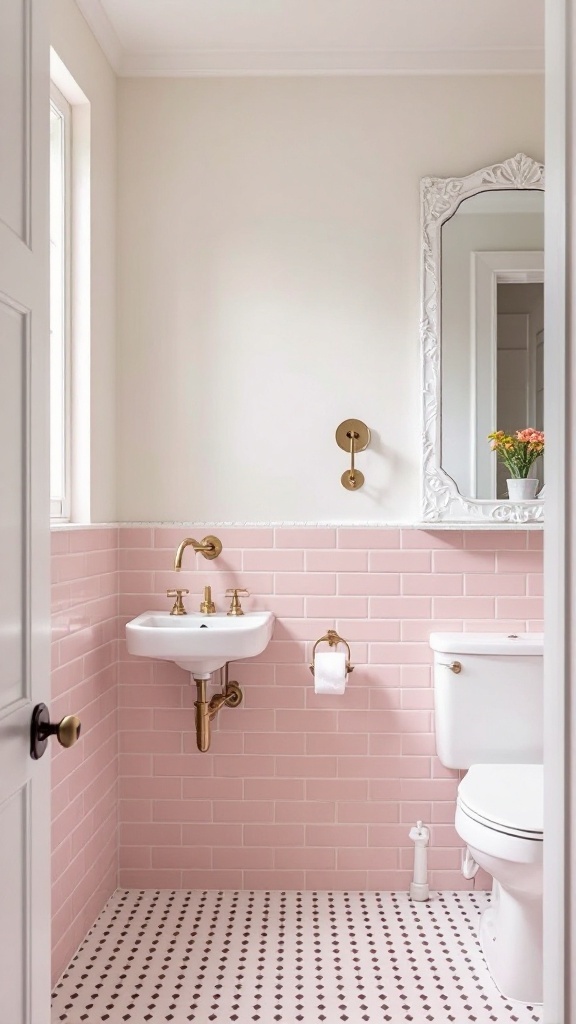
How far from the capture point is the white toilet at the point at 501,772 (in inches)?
79.0

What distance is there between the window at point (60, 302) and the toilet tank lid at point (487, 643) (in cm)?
123

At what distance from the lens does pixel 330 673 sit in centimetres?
246

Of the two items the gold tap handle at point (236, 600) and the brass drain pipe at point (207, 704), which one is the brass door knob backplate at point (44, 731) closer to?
the brass drain pipe at point (207, 704)

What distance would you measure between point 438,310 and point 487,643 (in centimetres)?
109

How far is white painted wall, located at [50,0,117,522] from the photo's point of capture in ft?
7.77

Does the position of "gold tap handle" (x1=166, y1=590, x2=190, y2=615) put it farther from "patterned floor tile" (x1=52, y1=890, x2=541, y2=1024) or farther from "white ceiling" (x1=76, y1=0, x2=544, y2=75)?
"white ceiling" (x1=76, y1=0, x2=544, y2=75)

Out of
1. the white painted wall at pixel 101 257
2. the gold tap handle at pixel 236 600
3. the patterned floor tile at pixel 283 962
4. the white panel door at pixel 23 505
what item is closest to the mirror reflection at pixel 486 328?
the gold tap handle at pixel 236 600

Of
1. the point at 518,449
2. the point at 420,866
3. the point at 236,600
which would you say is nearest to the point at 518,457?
the point at 518,449

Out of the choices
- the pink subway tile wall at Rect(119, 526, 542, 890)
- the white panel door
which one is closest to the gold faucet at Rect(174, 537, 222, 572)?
the pink subway tile wall at Rect(119, 526, 542, 890)

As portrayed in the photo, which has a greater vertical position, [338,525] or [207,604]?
[338,525]

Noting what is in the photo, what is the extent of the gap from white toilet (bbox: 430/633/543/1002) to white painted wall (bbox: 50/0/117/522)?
119cm

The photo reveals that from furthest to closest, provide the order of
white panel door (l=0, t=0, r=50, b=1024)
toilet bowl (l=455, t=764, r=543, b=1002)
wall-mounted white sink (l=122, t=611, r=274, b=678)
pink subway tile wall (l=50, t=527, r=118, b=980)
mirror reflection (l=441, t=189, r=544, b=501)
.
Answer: mirror reflection (l=441, t=189, r=544, b=501), wall-mounted white sink (l=122, t=611, r=274, b=678), pink subway tile wall (l=50, t=527, r=118, b=980), toilet bowl (l=455, t=764, r=543, b=1002), white panel door (l=0, t=0, r=50, b=1024)

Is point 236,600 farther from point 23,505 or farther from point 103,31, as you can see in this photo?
point 103,31

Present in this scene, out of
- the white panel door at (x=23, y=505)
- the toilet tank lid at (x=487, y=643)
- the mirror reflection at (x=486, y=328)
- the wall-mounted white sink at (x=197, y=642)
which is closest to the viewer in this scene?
the white panel door at (x=23, y=505)
